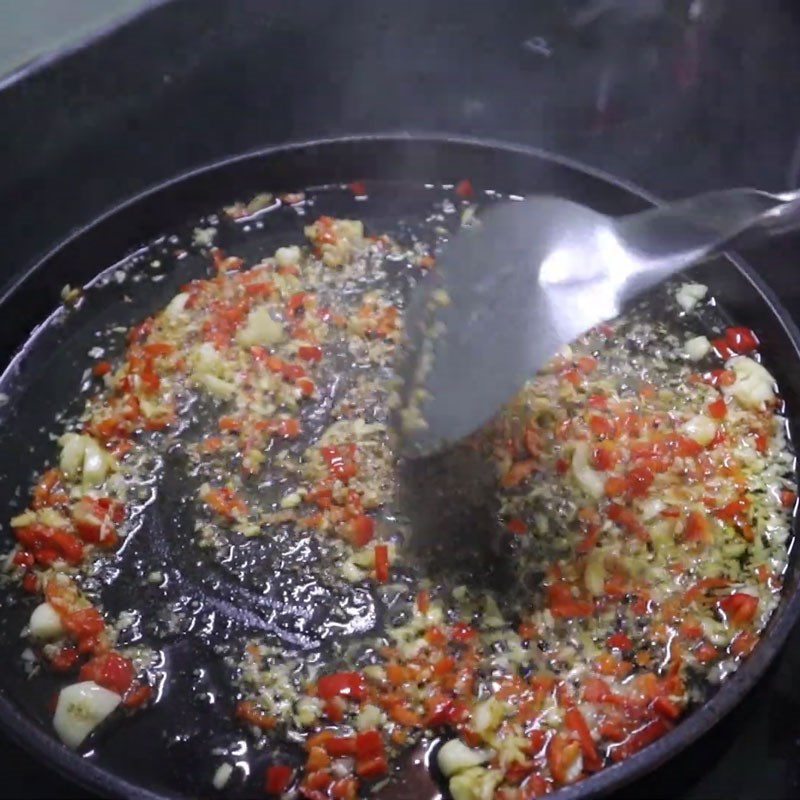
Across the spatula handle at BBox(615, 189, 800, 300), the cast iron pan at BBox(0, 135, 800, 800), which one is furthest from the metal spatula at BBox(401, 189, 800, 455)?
the cast iron pan at BBox(0, 135, 800, 800)

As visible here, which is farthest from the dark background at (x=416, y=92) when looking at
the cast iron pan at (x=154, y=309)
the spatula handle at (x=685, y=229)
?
the spatula handle at (x=685, y=229)

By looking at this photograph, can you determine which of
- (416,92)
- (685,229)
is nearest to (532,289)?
(685,229)

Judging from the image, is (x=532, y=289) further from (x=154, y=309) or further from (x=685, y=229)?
(x=154, y=309)

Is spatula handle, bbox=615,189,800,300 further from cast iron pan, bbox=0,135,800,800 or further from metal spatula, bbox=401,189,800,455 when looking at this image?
cast iron pan, bbox=0,135,800,800

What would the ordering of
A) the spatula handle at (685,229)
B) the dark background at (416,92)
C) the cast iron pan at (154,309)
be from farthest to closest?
the dark background at (416,92)
the spatula handle at (685,229)
the cast iron pan at (154,309)

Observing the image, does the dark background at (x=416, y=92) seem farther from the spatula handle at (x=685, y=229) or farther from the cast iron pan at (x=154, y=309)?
the spatula handle at (x=685, y=229)
